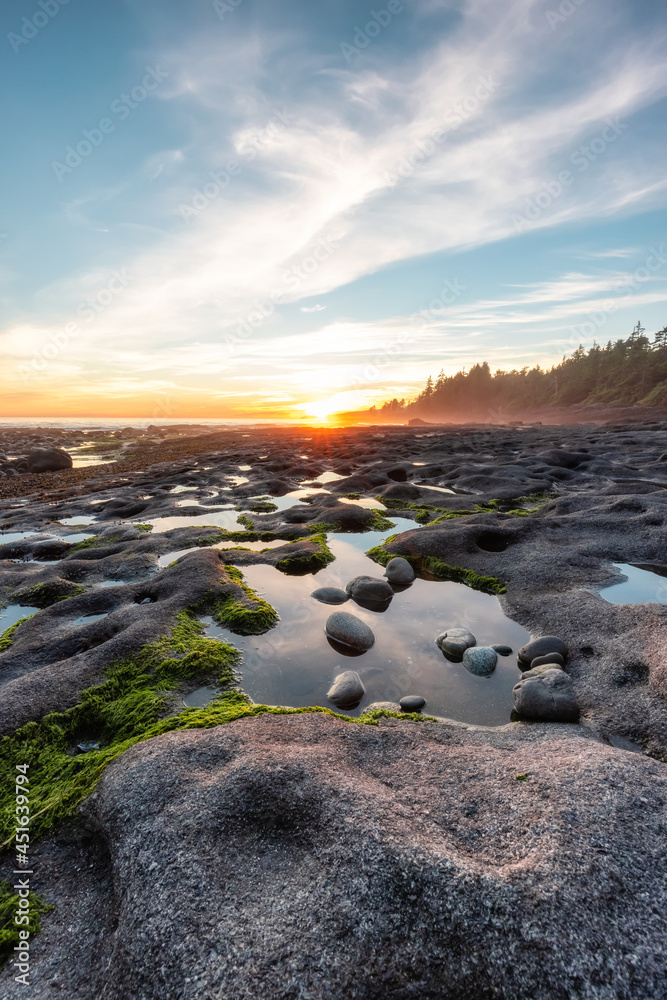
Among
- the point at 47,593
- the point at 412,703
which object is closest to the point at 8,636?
the point at 47,593

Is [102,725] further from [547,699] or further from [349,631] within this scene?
[547,699]

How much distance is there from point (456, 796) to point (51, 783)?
512 centimetres

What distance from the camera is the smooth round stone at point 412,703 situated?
6715mm

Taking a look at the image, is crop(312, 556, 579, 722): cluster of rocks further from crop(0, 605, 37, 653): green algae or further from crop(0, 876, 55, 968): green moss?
crop(0, 605, 37, 653): green algae

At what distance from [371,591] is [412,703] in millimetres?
4179

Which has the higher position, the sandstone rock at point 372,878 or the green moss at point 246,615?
the sandstone rock at point 372,878

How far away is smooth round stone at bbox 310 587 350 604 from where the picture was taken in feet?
35.2

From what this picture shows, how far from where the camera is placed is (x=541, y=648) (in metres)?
7.87

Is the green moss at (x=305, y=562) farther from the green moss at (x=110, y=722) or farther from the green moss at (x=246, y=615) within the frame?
the green moss at (x=110, y=722)

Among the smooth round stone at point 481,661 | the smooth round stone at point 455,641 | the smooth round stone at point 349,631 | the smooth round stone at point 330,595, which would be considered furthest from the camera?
the smooth round stone at point 330,595

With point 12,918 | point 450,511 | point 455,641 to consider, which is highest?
point 450,511

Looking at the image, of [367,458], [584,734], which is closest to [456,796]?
[584,734]

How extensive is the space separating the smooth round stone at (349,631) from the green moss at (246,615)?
1.49 m

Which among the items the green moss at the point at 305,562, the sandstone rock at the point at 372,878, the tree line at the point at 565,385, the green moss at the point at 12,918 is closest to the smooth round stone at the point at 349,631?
the sandstone rock at the point at 372,878
